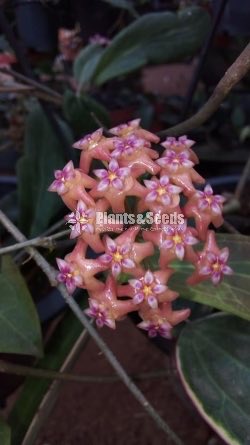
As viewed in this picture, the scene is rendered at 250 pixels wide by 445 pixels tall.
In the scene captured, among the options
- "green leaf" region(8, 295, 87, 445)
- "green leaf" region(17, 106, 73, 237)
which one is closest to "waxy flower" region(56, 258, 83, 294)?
"green leaf" region(8, 295, 87, 445)

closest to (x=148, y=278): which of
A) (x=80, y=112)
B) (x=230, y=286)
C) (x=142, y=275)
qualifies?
(x=142, y=275)

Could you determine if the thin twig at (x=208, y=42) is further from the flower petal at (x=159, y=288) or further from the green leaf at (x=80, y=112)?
the flower petal at (x=159, y=288)

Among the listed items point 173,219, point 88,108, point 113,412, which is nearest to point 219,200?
point 173,219

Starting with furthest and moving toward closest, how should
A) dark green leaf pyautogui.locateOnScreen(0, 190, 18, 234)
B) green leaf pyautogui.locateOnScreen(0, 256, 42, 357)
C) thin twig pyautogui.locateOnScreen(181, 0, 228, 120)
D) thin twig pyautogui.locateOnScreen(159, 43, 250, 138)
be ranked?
1. dark green leaf pyautogui.locateOnScreen(0, 190, 18, 234)
2. thin twig pyautogui.locateOnScreen(181, 0, 228, 120)
3. green leaf pyautogui.locateOnScreen(0, 256, 42, 357)
4. thin twig pyautogui.locateOnScreen(159, 43, 250, 138)

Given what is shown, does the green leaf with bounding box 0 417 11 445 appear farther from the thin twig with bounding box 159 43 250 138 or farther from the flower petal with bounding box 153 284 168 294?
the thin twig with bounding box 159 43 250 138

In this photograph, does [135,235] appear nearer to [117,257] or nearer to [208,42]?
[117,257]

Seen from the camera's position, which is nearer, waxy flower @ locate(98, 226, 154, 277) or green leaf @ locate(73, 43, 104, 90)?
waxy flower @ locate(98, 226, 154, 277)
